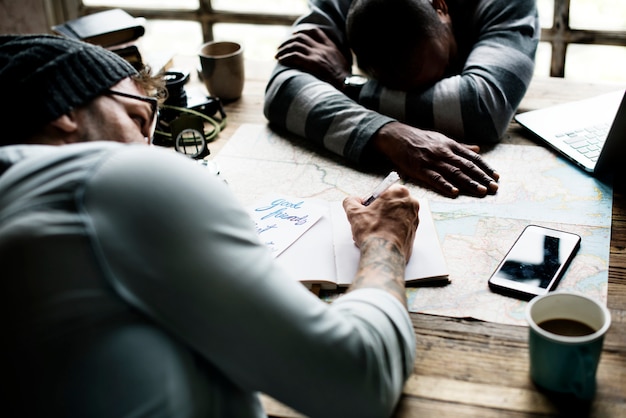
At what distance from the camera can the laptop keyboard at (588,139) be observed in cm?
136

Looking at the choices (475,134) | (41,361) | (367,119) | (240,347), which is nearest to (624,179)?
(475,134)

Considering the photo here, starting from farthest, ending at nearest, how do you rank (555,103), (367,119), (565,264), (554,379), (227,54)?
(227,54) < (555,103) < (367,119) < (565,264) < (554,379)

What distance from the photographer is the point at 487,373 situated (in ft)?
2.93

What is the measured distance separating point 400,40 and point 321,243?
0.52m

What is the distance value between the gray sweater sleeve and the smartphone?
387 millimetres

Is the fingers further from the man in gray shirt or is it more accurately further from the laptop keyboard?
the man in gray shirt

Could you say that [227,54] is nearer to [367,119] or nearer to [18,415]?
[367,119]

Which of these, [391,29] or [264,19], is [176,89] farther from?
[264,19]

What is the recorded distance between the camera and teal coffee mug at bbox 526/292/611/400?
80 cm

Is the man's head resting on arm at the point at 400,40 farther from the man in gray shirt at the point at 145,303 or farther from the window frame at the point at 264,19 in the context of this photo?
the man in gray shirt at the point at 145,303

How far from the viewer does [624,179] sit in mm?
1292

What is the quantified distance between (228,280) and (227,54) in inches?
47.1

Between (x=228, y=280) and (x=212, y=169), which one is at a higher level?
(x=228, y=280)

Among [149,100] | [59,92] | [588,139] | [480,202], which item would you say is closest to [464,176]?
[480,202]
